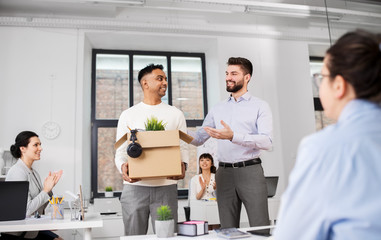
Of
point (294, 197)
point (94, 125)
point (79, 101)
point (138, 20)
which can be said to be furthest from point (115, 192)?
point (294, 197)

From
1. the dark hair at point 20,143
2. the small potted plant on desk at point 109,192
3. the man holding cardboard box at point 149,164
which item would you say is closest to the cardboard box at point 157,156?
the man holding cardboard box at point 149,164

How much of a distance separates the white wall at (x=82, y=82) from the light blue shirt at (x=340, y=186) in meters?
4.59

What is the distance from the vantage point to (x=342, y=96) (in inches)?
30.8

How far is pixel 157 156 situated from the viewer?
6.39 feet

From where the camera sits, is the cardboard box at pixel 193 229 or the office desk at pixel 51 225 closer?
the cardboard box at pixel 193 229

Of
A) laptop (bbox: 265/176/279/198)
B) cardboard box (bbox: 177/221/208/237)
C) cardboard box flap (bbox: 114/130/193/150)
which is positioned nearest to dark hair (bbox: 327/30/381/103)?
cardboard box (bbox: 177/221/208/237)

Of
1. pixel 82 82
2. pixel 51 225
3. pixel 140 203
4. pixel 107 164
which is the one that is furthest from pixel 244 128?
pixel 107 164

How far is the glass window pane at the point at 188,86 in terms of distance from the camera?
5.93m

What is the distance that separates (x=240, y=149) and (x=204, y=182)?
232cm

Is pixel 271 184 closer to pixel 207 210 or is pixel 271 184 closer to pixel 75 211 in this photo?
pixel 207 210

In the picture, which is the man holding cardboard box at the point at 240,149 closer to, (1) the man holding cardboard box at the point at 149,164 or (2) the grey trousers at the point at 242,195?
(2) the grey trousers at the point at 242,195

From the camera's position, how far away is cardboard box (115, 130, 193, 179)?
6.32 ft

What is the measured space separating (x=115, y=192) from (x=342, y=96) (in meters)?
4.96

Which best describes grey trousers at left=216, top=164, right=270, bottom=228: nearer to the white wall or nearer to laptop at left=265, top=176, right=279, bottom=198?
laptop at left=265, top=176, right=279, bottom=198
